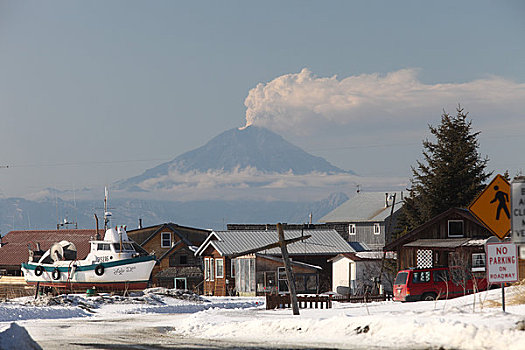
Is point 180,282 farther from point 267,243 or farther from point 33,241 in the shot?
point 33,241

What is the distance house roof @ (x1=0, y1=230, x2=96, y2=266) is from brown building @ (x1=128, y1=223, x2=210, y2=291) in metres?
5.90

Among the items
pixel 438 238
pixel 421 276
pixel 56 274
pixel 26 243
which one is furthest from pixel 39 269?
pixel 421 276

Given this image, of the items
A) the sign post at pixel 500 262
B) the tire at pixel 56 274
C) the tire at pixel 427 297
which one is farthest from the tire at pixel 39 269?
the sign post at pixel 500 262

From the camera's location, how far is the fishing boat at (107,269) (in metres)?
58.2

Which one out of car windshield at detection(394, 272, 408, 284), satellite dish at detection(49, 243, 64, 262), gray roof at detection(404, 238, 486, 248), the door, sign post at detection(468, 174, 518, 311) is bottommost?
the door

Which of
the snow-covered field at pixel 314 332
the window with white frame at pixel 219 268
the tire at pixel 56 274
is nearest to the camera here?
the snow-covered field at pixel 314 332

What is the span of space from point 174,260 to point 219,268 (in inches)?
432

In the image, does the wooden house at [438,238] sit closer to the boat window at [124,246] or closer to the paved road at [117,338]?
the boat window at [124,246]

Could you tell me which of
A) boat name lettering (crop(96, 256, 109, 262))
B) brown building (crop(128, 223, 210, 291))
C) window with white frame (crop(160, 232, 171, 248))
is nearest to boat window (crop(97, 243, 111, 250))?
boat name lettering (crop(96, 256, 109, 262))

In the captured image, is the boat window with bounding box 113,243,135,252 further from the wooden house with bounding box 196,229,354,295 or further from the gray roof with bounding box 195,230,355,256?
the gray roof with bounding box 195,230,355,256

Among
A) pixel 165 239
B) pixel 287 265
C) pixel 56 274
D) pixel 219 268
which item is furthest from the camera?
pixel 165 239

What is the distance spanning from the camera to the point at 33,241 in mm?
82688

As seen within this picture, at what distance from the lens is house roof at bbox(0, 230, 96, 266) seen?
259 ft

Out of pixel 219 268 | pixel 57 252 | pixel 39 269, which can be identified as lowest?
pixel 219 268
